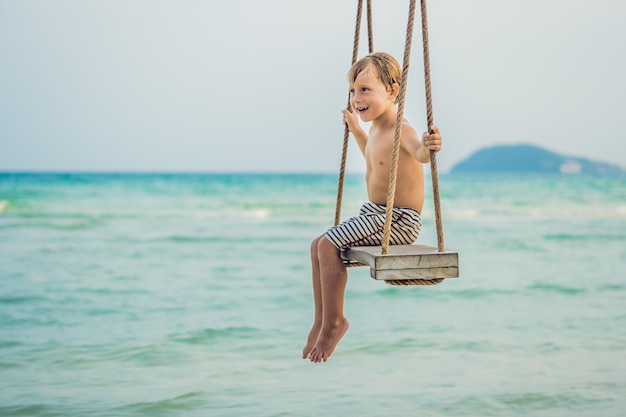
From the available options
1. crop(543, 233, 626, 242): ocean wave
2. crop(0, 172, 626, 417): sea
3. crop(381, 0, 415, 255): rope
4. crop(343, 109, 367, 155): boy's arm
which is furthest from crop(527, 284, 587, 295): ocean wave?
crop(381, 0, 415, 255): rope

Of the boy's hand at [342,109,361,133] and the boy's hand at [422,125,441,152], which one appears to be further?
the boy's hand at [342,109,361,133]

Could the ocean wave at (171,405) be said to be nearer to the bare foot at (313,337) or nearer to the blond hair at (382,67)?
the bare foot at (313,337)

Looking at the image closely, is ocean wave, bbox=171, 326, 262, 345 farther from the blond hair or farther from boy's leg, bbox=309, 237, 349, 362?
the blond hair

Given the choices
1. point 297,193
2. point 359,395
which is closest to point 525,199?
point 297,193

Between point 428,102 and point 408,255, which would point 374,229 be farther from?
point 428,102

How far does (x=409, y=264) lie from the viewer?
9.78ft

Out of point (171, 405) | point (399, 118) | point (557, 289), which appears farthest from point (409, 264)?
point (557, 289)

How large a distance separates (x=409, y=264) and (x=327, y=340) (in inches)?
23.9

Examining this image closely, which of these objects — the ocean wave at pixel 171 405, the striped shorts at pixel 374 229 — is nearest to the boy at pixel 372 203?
the striped shorts at pixel 374 229

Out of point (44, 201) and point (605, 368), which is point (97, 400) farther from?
point (44, 201)

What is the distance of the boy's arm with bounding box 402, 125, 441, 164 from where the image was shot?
3.12 meters

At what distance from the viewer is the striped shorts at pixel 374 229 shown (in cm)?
332

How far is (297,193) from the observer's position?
31.2m

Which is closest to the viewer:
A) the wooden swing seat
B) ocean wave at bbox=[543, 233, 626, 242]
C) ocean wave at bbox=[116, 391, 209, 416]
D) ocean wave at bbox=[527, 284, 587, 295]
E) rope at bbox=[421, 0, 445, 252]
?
the wooden swing seat
